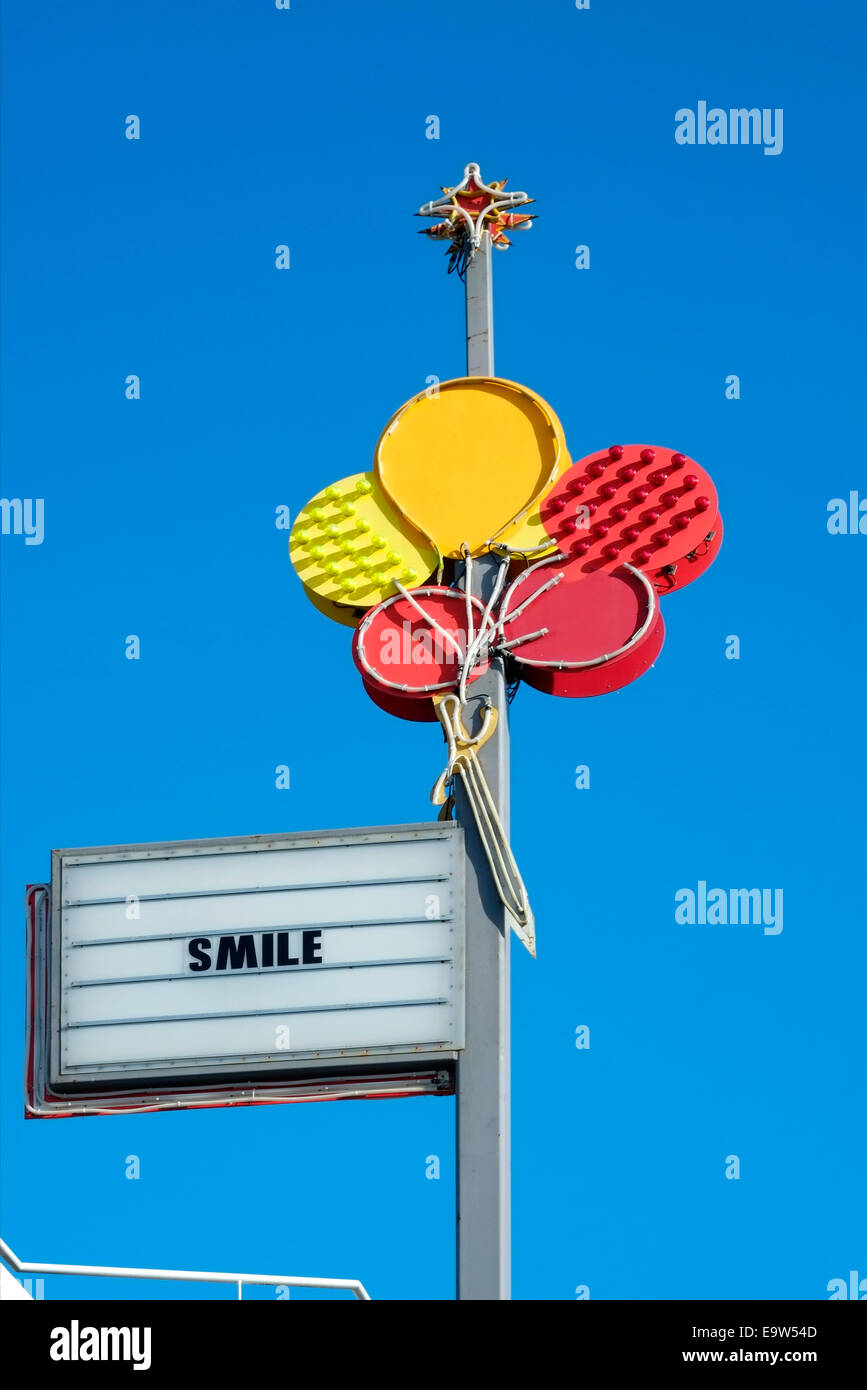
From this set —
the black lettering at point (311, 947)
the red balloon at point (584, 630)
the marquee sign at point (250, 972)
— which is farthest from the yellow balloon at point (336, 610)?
the black lettering at point (311, 947)

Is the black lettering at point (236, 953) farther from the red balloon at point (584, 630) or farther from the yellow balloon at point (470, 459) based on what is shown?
the yellow balloon at point (470, 459)

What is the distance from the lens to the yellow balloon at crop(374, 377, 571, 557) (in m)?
22.3

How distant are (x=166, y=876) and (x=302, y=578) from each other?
9.29 ft

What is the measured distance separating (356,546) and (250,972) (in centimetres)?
384

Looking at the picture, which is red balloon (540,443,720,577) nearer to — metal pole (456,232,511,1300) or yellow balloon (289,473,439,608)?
metal pole (456,232,511,1300)

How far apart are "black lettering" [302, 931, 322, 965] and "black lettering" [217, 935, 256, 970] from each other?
427 millimetres

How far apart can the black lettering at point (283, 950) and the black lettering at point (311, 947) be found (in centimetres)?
10

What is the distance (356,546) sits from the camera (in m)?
22.5

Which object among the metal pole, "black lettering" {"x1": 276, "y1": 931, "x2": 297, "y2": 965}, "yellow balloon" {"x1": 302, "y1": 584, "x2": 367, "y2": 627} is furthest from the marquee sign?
"yellow balloon" {"x1": 302, "y1": 584, "x2": 367, "y2": 627}

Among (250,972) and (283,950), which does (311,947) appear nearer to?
(283,950)

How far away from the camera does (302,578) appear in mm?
22438

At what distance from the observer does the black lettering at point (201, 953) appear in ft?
69.9
